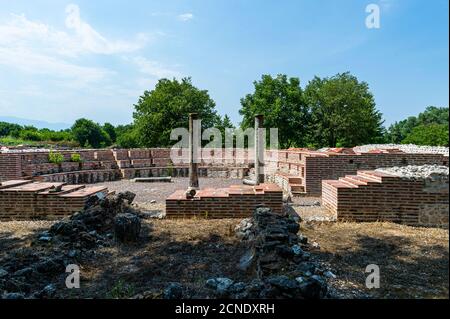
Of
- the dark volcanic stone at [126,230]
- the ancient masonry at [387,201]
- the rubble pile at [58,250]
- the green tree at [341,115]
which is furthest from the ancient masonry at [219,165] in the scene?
the green tree at [341,115]

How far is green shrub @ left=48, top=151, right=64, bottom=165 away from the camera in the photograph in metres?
15.5

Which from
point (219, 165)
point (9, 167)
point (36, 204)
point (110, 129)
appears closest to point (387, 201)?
point (36, 204)

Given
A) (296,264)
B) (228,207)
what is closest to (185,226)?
(228,207)

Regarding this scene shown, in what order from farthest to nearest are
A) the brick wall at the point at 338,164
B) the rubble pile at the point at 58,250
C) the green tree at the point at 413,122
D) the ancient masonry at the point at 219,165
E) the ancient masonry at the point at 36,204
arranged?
the green tree at the point at 413,122 → the ancient masonry at the point at 219,165 → the brick wall at the point at 338,164 → the ancient masonry at the point at 36,204 → the rubble pile at the point at 58,250

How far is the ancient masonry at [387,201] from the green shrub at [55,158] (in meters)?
13.9

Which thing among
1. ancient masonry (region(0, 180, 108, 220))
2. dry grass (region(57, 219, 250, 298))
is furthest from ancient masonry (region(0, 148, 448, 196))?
ancient masonry (region(0, 180, 108, 220))

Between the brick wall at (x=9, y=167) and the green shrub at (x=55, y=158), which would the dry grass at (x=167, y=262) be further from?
the green shrub at (x=55, y=158)

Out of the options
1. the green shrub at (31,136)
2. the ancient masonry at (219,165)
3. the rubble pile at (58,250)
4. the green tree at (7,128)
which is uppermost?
the green tree at (7,128)

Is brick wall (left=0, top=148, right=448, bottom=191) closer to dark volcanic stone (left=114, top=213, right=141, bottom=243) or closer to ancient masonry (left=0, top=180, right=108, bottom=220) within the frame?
ancient masonry (left=0, top=180, right=108, bottom=220)

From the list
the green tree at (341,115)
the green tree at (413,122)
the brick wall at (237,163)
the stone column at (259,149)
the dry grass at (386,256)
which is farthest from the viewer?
the green tree at (413,122)

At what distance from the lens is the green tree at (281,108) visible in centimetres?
2769

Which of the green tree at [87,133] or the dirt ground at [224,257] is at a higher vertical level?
the green tree at [87,133]

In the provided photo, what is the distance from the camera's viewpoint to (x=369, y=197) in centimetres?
682

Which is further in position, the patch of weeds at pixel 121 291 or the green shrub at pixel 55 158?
the green shrub at pixel 55 158
